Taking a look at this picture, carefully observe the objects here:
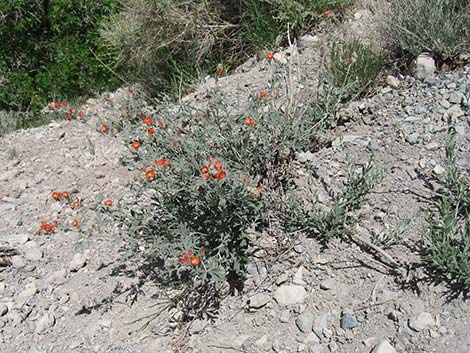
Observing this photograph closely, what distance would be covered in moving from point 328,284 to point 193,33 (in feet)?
10.0

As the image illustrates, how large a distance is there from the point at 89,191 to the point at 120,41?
2.21 metres

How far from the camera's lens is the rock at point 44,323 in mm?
2783

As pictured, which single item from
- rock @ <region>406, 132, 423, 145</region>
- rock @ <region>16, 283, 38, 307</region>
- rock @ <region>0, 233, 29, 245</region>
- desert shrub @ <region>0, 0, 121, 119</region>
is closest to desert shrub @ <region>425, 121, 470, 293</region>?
rock @ <region>406, 132, 423, 145</region>

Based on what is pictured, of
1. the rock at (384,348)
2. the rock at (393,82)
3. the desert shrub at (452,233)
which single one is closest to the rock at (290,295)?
the rock at (384,348)

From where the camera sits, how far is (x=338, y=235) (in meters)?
2.73

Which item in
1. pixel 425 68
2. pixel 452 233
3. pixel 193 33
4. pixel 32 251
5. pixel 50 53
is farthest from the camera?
pixel 50 53

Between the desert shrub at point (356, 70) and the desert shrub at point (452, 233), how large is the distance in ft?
2.97

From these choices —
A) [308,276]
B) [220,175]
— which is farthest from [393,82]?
[220,175]

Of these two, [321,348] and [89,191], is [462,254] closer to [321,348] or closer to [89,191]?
[321,348]

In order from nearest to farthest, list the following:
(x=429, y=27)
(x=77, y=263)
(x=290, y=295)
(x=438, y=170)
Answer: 1. (x=290, y=295)
2. (x=438, y=170)
3. (x=77, y=263)
4. (x=429, y=27)

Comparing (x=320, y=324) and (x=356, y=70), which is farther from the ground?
(x=356, y=70)

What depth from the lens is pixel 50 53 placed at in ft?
19.1

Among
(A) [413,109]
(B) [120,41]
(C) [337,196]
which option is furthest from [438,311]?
(B) [120,41]

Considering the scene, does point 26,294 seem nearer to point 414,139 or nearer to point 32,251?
point 32,251
